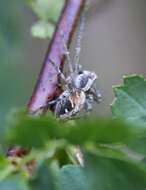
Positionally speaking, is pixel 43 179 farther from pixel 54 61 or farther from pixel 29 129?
pixel 54 61

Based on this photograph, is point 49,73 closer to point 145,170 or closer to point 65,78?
point 65,78

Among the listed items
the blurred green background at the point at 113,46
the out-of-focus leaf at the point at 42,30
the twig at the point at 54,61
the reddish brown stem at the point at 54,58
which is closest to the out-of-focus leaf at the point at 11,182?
the twig at the point at 54,61

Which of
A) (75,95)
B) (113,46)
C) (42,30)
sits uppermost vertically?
(113,46)

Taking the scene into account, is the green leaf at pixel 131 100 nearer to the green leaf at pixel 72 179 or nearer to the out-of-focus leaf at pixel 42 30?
the green leaf at pixel 72 179

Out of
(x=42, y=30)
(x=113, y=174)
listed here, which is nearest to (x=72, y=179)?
(x=113, y=174)

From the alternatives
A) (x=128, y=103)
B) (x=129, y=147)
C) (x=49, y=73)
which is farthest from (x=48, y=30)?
(x=129, y=147)

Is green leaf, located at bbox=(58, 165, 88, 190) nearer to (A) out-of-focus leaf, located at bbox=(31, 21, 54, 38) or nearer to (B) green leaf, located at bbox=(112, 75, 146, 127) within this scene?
(B) green leaf, located at bbox=(112, 75, 146, 127)
